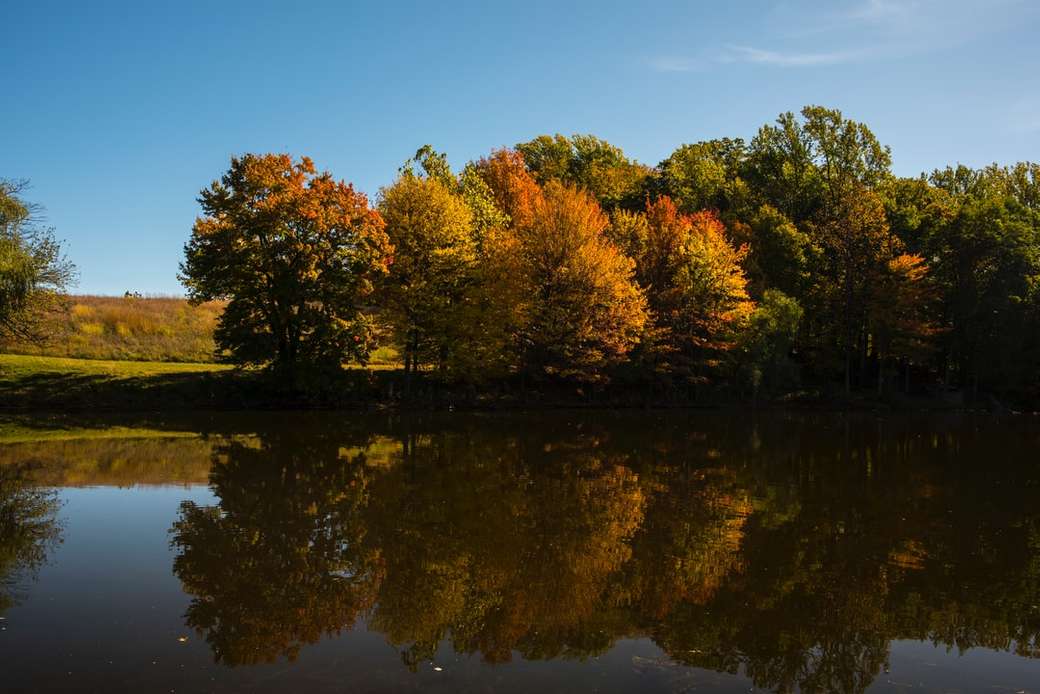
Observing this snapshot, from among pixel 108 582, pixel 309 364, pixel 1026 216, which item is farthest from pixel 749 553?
pixel 1026 216

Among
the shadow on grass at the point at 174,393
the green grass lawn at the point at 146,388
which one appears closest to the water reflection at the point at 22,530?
the shadow on grass at the point at 174,393

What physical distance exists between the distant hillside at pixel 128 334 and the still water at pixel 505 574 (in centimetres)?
2427

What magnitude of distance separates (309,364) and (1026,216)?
203 ft

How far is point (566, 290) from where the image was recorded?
161ft

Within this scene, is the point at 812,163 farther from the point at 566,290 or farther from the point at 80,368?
the point at 80,368

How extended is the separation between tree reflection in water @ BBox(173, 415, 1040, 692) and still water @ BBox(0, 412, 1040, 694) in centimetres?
7

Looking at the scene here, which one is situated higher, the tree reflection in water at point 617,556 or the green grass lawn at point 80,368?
the green grass lawn at point 80,368

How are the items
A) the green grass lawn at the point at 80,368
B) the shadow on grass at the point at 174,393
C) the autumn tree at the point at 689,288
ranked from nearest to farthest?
1. the shadow on grass at the point at 174,393
2. the green grass lawn at the point at 80,368
3. the autumn tree at the point at 689,288

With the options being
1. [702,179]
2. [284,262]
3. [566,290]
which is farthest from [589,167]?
[284,262]

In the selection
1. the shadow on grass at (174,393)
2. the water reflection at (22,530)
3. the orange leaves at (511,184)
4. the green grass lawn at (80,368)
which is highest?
the orange leaves at (511,184)

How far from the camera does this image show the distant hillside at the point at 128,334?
162 feet

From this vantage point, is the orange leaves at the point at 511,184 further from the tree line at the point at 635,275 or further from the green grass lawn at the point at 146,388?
the green grass lawn at the point at 146,388

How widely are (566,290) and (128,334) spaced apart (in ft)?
101

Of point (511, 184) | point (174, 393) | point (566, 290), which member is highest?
point (511, 184)
